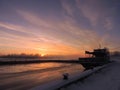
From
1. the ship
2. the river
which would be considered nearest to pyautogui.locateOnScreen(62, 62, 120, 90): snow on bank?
the river

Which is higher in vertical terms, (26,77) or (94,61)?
(94,61)

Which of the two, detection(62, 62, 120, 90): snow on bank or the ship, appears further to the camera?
the ship

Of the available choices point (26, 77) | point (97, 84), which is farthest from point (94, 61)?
point (97, 84)

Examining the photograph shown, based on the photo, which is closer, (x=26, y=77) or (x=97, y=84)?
(x=97, y=84)

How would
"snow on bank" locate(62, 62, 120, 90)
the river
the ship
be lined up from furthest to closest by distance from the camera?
the ship
the river
"snow on bank" locate(62, 62, 120, 90)

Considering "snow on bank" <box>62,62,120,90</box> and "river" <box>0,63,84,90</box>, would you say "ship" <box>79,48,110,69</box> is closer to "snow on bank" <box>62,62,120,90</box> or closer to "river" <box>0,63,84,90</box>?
"river" <box>0,63,84,90</box>

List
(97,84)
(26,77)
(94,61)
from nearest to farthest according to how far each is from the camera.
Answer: (97,84)
(26,77)
(94,61)

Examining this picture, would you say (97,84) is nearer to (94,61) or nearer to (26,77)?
(26,77)

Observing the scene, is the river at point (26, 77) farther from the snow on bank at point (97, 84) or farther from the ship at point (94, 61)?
the ship at point (94, 61)

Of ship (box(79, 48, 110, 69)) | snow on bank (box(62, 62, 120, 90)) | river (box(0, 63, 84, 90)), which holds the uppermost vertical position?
ship (box(79, 48, 110, 69))

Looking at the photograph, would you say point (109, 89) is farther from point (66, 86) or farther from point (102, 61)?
point (102, 61)

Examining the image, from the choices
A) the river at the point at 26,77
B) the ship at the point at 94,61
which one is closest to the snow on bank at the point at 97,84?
the river at the point at 26,77

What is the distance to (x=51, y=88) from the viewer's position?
8.81m

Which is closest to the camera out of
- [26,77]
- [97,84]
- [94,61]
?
[97,84]
